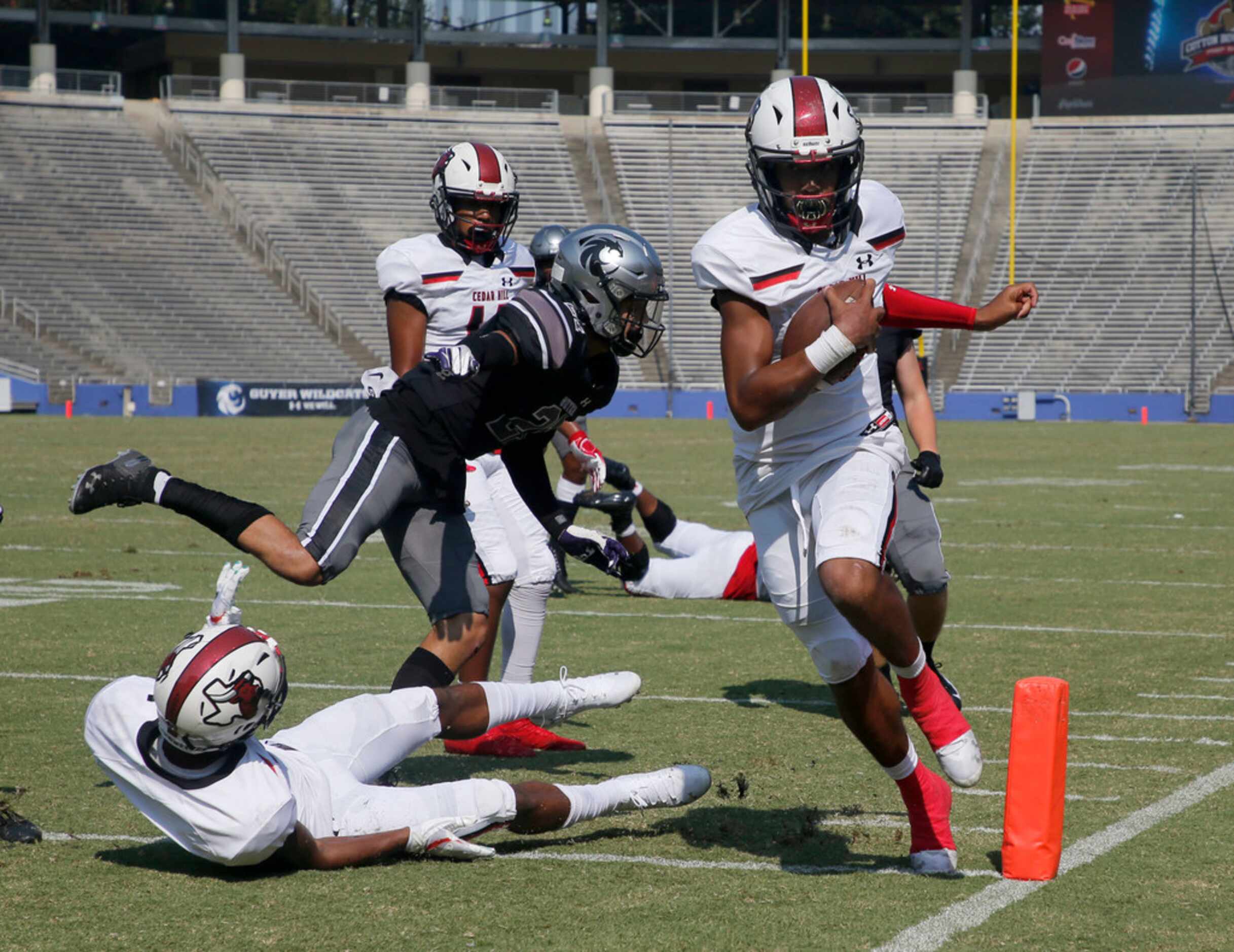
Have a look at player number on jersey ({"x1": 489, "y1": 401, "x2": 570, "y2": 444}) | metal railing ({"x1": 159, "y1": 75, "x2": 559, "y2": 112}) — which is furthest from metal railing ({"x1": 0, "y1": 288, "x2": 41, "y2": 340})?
player number on jersey ({"x1": 489, "y1": 401, "x2": 570, "y2": 444})

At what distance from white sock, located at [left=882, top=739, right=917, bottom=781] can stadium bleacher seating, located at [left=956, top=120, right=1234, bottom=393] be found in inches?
1333

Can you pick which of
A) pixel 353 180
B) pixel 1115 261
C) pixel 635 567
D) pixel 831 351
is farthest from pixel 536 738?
pixel 1115 261

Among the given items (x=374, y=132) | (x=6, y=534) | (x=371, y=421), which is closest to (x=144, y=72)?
(x=374, y=132)

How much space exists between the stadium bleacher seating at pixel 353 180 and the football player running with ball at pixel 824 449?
3257 cm

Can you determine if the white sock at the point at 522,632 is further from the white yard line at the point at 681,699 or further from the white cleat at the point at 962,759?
the white cleat at the point at 962,759

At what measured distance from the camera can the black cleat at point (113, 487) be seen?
4625 mm

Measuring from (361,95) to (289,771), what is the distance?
132 ft

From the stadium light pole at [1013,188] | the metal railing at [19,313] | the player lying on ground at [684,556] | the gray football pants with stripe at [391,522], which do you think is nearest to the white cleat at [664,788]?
the gray football pants with stripe at [391,522]

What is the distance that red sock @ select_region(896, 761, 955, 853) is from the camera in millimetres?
3982

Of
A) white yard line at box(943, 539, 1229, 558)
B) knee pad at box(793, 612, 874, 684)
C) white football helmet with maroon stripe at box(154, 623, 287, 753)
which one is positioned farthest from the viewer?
white yard line at box(943, 539, 1229, 558)

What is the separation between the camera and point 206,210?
125ft

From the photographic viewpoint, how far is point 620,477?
351 inches

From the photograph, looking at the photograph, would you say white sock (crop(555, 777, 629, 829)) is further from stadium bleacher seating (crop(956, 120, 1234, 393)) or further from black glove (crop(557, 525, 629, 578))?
stadium bleacher seating (crop(956, 120, 1234, 393))

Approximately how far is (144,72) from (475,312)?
44.4 metres
